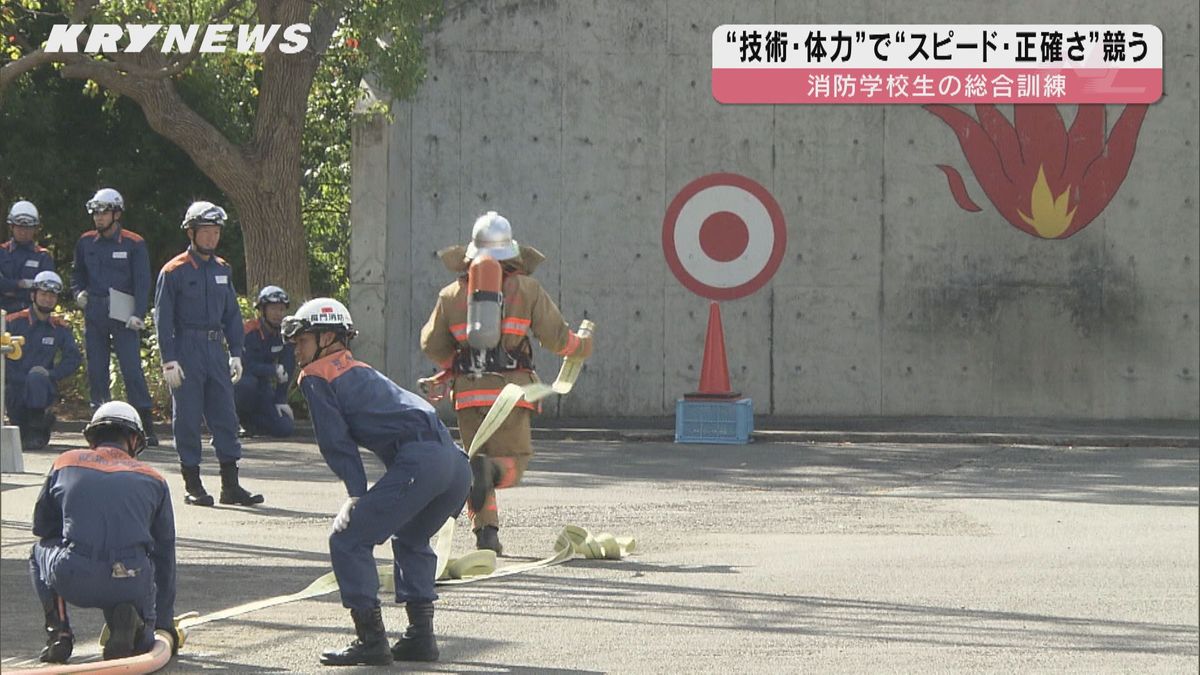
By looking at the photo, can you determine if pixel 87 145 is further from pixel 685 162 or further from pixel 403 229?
pixel 685 162

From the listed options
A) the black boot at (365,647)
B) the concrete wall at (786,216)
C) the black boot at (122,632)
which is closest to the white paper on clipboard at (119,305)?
the concrete wall at (786,216)

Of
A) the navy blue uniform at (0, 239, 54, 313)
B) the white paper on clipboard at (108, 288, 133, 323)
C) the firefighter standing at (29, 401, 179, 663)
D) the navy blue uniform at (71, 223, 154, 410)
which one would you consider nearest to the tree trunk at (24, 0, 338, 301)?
the navy blue uniform at (0, 239, 54, 313)

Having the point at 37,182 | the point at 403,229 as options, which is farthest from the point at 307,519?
the point at 37,182

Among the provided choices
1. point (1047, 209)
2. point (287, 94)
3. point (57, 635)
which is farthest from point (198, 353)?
point (1047, 209)

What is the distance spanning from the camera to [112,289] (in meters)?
18.0

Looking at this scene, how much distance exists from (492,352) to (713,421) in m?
8.25

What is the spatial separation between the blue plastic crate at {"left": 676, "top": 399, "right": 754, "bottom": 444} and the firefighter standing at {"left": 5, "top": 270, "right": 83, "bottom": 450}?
5.59 metres

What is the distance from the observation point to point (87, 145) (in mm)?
27266

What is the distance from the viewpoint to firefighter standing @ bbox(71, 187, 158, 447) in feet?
58.5

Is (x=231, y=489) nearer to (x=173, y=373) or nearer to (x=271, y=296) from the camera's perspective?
(x=173, y=373)

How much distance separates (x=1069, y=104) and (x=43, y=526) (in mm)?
15925

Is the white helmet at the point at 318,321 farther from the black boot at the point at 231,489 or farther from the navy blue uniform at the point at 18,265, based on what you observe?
the navy blue uniform at the point at 18,265

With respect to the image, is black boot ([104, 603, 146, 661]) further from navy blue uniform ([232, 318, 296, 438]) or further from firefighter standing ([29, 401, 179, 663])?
navy blue uniform ([232, 318, 296, 438])
